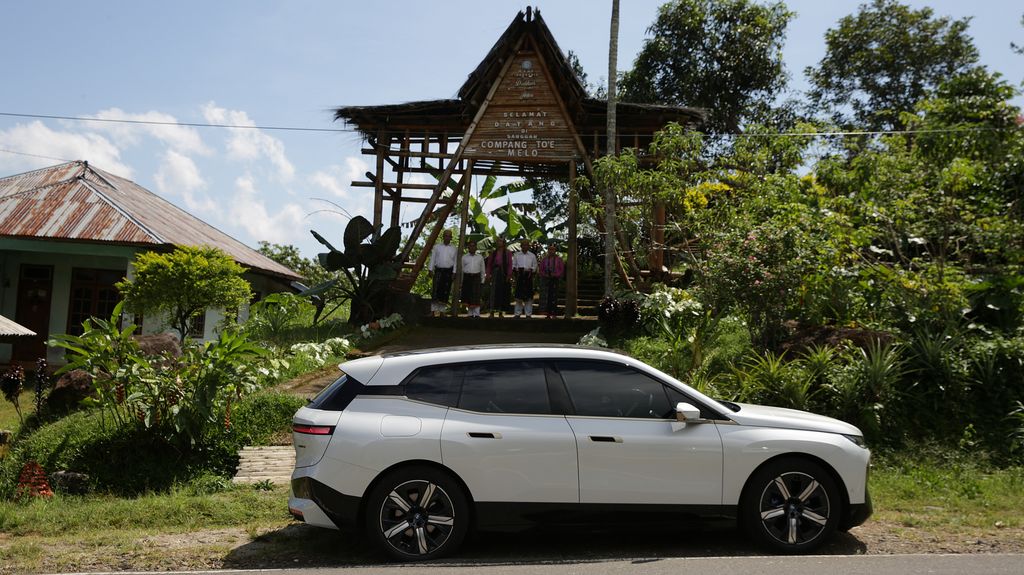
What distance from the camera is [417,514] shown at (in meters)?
5.69

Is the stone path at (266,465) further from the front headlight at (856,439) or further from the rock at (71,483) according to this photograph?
the front headlight at (856,439)

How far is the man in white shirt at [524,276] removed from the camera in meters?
18.4

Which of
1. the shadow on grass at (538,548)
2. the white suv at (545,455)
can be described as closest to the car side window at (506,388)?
the white suv at (545,455)

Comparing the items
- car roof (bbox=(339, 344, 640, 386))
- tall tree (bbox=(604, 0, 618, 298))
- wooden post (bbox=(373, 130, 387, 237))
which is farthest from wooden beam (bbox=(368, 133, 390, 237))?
car roof (bbox=(339, 344, 640, 386))

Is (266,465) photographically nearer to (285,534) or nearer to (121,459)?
(121,459)

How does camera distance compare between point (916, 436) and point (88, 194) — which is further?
point (88, 194)

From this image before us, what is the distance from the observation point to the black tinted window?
5.94 m

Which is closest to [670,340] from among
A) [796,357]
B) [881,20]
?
[796,357]

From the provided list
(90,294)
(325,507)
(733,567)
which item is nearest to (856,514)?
(733,567)

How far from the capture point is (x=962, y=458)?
8.81 metres

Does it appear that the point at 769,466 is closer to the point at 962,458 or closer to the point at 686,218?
the point at 962,458

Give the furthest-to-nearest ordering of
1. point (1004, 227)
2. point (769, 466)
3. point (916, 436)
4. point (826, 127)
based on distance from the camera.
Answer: point (826, 127), point (1004, 227), point (916, 436), point (769, 466)

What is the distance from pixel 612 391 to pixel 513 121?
1364cm

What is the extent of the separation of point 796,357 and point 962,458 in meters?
2.72
